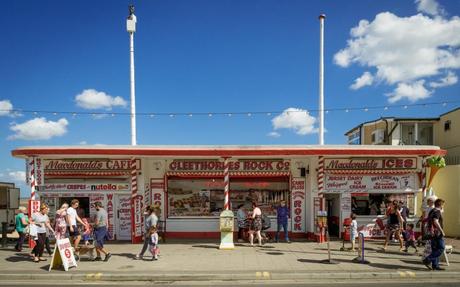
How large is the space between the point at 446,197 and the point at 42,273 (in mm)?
14796

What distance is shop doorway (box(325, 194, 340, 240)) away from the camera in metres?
14.1

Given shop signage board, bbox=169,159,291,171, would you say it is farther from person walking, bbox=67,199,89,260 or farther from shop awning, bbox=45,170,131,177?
Answer: person walking, bbox=67,199,89,260

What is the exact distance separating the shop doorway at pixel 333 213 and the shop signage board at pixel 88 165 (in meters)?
7.91

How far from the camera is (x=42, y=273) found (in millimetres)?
8953

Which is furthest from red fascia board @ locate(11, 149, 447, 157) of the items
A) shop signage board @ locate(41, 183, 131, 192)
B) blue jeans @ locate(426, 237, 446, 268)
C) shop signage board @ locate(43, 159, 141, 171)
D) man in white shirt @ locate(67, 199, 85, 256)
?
blue jeans @ locate(426, 237, 446, 268)

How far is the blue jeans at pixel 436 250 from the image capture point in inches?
355

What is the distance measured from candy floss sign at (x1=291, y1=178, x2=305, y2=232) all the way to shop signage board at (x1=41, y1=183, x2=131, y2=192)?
650cm

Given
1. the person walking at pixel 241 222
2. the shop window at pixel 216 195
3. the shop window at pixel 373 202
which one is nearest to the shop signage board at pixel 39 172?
the shop window at pixel 216 195

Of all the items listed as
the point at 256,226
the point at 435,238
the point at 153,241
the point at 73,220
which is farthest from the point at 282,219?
the point at 73,220

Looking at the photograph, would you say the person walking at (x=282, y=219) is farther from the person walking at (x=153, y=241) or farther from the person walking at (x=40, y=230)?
the person walking at (x=40, y=230)

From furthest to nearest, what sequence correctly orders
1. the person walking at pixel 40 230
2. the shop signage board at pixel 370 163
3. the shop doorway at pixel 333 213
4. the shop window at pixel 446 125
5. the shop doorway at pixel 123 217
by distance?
the shop window at pixel 446 125 → the shop doorway at pixel 333 213 → the shop doorway at pixel 123 217 → the shop signage board at pixel 370 163 → the person walking at pixel 40 230

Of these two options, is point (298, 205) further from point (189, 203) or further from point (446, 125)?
point (446, 125)

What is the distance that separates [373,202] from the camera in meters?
13.9

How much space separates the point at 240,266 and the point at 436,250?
5.04 metres
